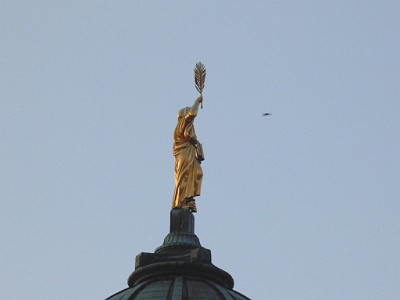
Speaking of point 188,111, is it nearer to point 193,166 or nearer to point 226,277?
point 193,166

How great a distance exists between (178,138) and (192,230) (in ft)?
14.8

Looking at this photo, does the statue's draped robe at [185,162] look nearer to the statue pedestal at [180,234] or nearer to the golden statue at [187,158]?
the golden statue at [187,158]

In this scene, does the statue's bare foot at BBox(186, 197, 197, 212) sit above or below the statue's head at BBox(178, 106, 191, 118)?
below

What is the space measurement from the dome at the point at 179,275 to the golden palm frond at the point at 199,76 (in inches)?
273

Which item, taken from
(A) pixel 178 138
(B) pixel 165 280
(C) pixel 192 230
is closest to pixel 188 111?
(A) pixel 178 138

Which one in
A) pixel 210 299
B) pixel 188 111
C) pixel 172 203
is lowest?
pixel 210 299

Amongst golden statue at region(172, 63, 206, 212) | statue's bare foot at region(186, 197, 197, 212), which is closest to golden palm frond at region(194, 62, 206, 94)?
golden statue at region(172, 63, 206, 212)

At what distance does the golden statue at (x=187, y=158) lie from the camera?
4981 centimetres

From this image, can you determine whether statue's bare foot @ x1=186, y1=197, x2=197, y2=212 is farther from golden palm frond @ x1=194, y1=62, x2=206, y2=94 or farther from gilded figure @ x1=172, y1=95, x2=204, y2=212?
golden palm frond @ x1=194, y1=62, x2=206, y2=94

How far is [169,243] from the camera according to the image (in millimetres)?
48062

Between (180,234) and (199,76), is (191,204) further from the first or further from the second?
(199,76)

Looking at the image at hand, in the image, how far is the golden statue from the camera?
49812mm

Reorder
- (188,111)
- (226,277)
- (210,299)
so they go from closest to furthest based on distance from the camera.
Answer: (210,299) < (226,277) < (188,111)

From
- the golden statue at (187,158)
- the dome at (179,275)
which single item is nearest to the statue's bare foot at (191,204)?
the golden statue at (187,158)
